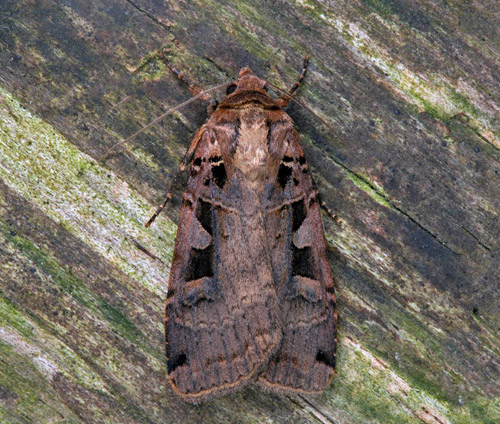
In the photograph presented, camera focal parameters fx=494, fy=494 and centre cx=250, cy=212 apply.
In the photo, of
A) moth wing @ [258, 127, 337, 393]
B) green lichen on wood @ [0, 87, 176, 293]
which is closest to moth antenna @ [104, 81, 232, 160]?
green lichen on wood @ [0, 87, 176, 293]

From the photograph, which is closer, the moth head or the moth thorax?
the moth thorax

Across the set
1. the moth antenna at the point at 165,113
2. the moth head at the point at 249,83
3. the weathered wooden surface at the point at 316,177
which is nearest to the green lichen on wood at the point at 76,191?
the weathered wooden surface at the point at 316,177

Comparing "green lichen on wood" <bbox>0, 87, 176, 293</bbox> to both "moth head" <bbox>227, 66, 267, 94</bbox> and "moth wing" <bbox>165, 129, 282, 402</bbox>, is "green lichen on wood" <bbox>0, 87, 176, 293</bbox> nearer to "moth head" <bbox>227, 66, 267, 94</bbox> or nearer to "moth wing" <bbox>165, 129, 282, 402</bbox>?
"moth wing" <bbox>165, 129, 282, 402</bbox>

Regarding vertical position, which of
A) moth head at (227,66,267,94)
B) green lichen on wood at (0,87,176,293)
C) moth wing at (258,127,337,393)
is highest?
moth head at (227,66,267,94)

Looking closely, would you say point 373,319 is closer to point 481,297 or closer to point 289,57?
point 481,297

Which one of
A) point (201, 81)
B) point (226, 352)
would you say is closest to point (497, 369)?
point (226, 352)

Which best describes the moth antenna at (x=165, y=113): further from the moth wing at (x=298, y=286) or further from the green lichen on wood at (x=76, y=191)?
the moth wing at (x=298, y=286)

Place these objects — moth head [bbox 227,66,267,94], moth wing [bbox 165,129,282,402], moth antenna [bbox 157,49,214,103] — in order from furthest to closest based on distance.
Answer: moth antenna [bbox 157,49,214,103] < moth head [bbox 227,66,267,94] < moth wing [bbox 165,129,282,402]

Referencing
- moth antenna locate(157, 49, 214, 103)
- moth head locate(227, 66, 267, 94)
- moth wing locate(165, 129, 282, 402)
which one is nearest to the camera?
moth wing locate(165, 129, 282, 402)

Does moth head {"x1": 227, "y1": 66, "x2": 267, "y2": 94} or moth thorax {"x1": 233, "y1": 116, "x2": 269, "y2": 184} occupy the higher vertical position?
moth head {"x1": 227, "y1": 66, "x2": 267, "y2": 94}
